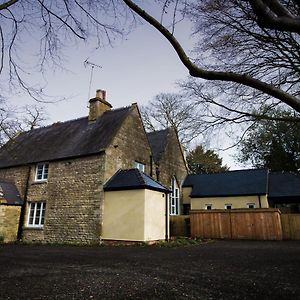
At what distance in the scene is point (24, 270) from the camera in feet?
23.9

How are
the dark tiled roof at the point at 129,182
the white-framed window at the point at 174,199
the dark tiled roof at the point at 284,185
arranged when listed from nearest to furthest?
1. the dark tiled roof at the point at 129,182
2. the dark tiled roof at the point at 284,185
3. the white-framed window at the point at 174,199

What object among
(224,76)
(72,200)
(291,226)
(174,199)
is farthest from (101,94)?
(224,76)

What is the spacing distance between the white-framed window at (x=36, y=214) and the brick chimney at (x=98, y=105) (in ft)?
24.2

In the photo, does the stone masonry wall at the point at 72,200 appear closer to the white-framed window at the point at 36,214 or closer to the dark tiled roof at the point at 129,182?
the white-framed window at the point at 36,214

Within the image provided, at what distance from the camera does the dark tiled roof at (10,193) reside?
1843cm

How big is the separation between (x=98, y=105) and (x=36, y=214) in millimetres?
9096

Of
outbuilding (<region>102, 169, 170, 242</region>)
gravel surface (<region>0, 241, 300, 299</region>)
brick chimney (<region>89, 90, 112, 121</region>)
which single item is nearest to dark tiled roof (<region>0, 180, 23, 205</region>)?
outbuilding (<region>102, 169, 170, 242</region>)

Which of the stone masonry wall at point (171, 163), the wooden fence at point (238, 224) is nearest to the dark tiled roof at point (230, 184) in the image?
the stone masonry wall at point (171, 163)

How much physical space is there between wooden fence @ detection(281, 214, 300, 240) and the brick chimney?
15379 mm

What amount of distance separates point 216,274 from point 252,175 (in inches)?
788

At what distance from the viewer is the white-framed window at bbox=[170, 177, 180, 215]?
2428 centimetres

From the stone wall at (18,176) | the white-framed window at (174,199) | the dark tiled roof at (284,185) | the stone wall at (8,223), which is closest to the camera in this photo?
the stone wall at (8,223)

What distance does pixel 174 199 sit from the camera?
24.9 metres

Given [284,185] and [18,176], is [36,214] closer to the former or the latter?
[18,176]
